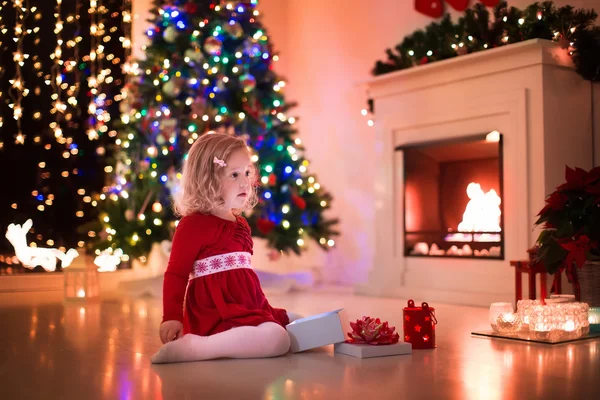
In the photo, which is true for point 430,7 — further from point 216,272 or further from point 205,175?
point 216,272

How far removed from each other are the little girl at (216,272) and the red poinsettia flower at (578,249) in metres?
1.54

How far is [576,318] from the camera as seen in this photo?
323 centimetres

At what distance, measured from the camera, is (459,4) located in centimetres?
576

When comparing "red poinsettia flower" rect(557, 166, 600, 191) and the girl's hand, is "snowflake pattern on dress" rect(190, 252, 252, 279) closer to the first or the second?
the girl's hand

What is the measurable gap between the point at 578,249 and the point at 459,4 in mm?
2744

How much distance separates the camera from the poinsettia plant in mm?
3758

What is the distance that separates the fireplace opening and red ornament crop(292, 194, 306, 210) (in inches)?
29.6

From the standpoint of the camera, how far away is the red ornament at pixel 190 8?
566cm

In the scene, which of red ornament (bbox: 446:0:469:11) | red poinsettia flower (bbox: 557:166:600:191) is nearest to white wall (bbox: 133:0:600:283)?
red ornament (bbox: 446:0:469:11)

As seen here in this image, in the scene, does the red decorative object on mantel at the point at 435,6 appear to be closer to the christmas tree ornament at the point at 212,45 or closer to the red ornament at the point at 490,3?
the red ornament at the point at 490,3

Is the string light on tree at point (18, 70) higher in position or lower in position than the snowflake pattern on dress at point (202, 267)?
higher

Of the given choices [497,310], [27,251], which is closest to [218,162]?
[497,310]

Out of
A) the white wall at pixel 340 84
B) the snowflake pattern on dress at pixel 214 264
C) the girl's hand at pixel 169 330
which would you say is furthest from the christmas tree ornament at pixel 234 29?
the girl's hand at pixel 169 330

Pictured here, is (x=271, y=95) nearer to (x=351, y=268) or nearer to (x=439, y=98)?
(x=439, y=98)
